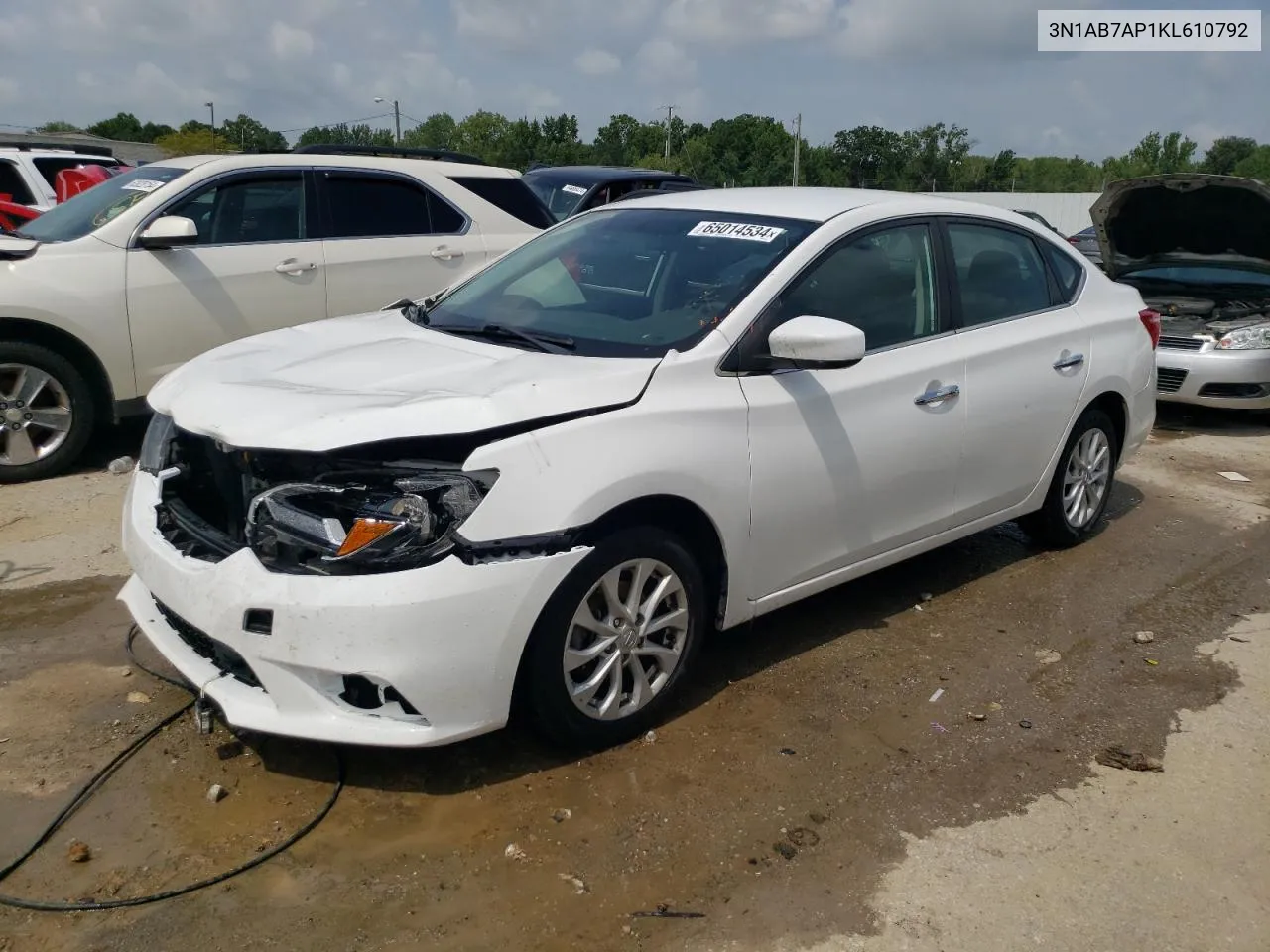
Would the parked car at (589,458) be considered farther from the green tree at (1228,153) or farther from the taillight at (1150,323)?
the green tree at (1228,153)

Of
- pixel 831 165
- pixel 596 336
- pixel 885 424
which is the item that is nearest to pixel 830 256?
pixel 885 424

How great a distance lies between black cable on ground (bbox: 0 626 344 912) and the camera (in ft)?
8.95

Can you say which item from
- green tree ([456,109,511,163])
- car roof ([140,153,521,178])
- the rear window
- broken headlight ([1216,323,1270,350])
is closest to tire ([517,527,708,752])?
car roof ([140,153,521,178])

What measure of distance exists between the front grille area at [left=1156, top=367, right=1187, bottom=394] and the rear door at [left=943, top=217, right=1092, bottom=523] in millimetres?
4083

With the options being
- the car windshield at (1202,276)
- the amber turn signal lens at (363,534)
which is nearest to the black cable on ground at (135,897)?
the amber turn signal lens at (363,534)

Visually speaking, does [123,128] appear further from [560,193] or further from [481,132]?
[560,193]

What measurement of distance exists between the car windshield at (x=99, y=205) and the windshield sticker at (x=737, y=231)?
381cm

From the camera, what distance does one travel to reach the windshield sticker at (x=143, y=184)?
655 cm

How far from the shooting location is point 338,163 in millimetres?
7090

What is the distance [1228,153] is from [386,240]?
74129mm

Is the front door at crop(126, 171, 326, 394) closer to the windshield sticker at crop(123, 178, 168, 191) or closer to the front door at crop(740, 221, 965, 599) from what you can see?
the windshield sticker at crop(123, 178, 168, 191)

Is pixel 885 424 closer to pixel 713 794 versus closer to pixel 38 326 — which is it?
pixel 713 794

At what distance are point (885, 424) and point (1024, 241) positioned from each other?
64.4 inches

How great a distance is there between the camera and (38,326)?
6031 mm
